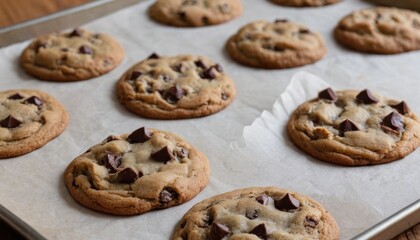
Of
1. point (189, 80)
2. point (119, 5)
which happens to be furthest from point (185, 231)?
point (119, 5)

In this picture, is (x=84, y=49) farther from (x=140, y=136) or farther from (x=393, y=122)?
(x=393, y=122)

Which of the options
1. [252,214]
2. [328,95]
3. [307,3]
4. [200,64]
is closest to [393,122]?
[328,95]

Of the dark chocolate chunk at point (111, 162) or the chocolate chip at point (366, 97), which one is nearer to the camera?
the dark chocolate chunk at point (111, 162)

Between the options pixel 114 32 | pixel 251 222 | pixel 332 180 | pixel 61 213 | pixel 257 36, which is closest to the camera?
pixel 251 222

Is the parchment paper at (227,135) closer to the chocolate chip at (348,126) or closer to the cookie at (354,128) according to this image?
the cookie at (354,128)

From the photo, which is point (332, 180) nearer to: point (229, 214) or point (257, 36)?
point (229, 214)

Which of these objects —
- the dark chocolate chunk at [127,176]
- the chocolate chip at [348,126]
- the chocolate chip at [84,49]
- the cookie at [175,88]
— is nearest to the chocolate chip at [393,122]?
the chocolate chip at [348,126]

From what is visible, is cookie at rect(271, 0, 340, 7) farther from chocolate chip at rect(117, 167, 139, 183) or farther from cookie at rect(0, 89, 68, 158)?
chocolate chip at rect(117, 167, 139, 183)
